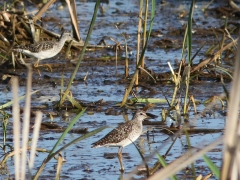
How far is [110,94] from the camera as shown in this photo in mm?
10352

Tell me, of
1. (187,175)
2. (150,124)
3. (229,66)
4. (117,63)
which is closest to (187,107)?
(150,124)

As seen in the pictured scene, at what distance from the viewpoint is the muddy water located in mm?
6977

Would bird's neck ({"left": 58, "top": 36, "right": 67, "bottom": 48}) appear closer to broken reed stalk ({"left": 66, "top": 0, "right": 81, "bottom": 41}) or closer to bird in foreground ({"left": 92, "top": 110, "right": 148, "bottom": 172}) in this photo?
broken reed stalk ({"left": 66, "top": 0, "right": 81, "bottom": 41})

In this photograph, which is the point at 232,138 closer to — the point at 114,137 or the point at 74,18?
the point at 114,137

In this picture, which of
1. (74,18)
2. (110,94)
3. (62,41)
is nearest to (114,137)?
(110,94)

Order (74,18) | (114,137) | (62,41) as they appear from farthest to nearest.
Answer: (62,41), (74,18), (114,137)

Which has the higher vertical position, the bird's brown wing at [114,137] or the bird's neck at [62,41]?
the bird's neck at [62,41]

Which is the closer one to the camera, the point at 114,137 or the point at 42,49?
the point at 114,137

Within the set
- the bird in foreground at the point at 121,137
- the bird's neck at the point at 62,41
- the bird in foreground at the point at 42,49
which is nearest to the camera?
the bird in foreground at the point at 121,137

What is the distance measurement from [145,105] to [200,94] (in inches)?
44.9

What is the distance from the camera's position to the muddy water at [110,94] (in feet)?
22.9

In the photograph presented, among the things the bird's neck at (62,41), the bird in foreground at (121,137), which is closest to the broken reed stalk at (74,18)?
the bird's neck at (62,41)

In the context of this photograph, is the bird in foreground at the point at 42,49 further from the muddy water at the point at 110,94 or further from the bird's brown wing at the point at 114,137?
the bird's brown wing at the point at 114,137

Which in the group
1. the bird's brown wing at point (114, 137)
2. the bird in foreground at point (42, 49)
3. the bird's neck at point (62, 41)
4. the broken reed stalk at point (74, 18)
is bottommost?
the bird's brown wing at point (114, 137)
